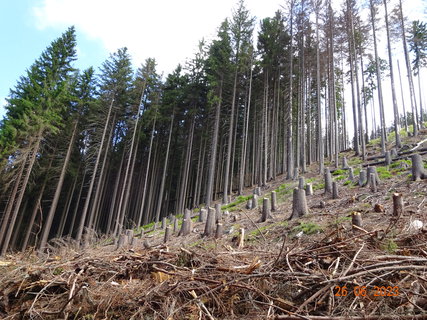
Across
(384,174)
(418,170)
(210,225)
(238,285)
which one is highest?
(384,174)

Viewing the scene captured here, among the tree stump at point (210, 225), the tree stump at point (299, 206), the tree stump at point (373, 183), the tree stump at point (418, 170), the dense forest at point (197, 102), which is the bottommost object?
the tree stump at point (210, 225)

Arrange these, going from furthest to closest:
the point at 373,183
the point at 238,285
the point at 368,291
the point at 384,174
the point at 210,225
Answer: the point at 384,174 < the point at 210,225 < the point at 373,183 < the point at 238,285 < the point at 368,291

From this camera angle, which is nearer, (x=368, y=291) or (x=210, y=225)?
(x=368, y=291)

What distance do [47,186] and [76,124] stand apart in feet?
22.8

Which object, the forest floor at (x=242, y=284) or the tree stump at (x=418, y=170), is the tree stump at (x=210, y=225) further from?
the tree stump at (x=418, y=170)

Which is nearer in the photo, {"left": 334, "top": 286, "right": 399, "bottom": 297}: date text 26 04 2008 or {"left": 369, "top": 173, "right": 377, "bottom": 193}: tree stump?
{"left": 334, "top": 286, "right": 399, "bottom": 297}: date text 26 04 2008

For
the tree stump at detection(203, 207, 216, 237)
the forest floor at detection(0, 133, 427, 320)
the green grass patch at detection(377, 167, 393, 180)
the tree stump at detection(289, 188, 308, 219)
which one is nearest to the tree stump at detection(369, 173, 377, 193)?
the green grass patch at detection(377, 167, 393, 180)

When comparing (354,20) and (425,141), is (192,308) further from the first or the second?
(354,20)

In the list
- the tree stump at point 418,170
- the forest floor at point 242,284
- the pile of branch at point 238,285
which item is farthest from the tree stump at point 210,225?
the tree stump at point 418,170

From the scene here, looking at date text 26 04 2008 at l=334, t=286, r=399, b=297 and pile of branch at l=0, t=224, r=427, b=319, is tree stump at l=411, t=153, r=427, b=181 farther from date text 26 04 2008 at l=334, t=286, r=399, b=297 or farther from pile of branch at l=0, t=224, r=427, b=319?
date text 26 04 2008 at l=334, t=286, r=399, b=297

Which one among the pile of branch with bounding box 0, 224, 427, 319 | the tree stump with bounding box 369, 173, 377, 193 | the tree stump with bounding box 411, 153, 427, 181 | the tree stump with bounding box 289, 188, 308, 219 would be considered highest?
the tree stump with bounding box 411, 153, 427, 181

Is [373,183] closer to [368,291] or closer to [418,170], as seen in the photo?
[418,170]

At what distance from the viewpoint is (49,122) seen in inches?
620

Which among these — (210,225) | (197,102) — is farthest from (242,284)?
(197,102)
